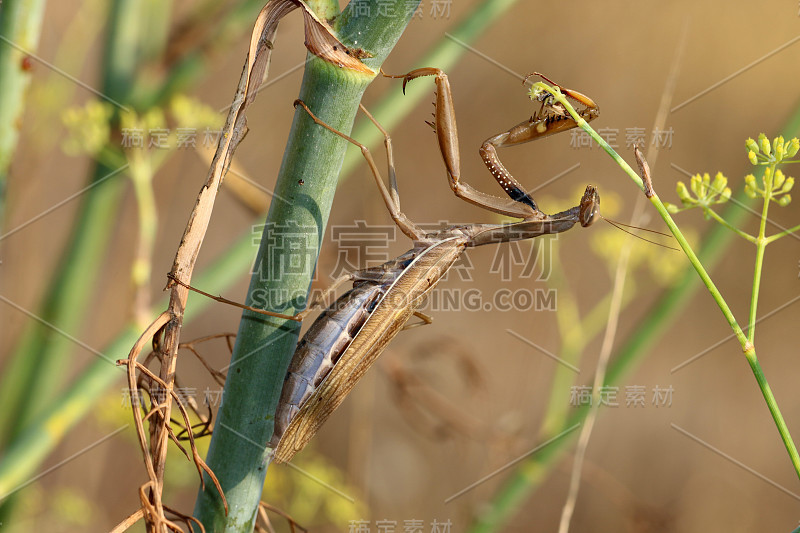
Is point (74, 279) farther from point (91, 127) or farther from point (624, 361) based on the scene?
point (624, 361)

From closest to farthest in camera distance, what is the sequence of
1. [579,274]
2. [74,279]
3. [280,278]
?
[280,278], [74,279], [579,274]

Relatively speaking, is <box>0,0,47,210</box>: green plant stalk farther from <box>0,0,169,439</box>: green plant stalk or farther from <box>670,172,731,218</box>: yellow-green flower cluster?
<box>670,172,731,218</box>: yellow-green flower cluster

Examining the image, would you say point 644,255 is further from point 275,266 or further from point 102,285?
point 102,285

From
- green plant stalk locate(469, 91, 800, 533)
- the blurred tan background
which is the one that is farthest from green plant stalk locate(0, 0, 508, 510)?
the blurred tan background


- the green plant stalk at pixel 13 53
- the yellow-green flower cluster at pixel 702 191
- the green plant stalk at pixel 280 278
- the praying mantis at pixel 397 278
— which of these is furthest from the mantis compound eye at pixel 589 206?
the green plant stalk at pixel 13 53

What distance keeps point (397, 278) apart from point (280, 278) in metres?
0.93

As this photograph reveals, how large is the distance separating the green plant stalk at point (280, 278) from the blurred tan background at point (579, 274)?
2823 millimetres

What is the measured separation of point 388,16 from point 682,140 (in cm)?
439

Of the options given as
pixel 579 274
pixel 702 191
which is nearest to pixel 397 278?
pixel 702 191

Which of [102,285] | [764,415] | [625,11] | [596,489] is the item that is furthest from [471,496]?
[625,11]

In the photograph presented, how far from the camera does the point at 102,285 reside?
446cm

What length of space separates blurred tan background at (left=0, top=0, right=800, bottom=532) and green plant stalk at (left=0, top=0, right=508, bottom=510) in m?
2.04

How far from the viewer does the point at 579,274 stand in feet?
16.4

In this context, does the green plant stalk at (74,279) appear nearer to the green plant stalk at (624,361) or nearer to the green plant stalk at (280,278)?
the green plant stalk at (280,278)
